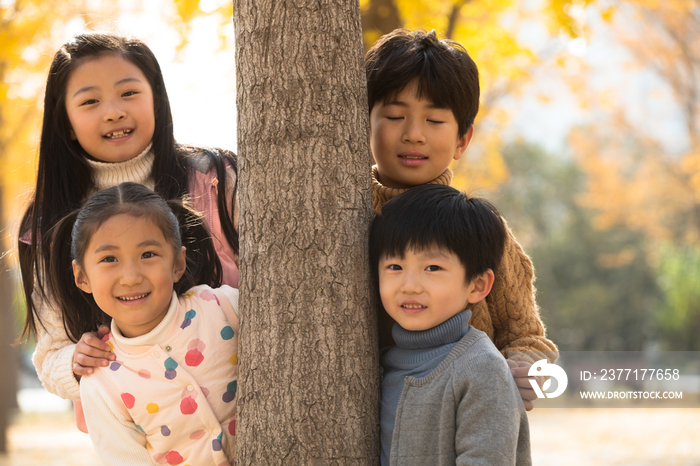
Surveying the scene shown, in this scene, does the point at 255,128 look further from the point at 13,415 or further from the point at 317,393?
the point at 13,415

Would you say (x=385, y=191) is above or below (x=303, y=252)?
above

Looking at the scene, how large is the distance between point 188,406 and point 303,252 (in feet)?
2.04

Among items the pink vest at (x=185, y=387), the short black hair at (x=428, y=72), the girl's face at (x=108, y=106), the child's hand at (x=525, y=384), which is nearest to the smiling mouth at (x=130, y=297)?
the pink vest at (x=185, y=387)

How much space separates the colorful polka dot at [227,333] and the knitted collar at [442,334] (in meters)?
0.57

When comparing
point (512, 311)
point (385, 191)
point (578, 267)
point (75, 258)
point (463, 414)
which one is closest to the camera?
point (463, 414)

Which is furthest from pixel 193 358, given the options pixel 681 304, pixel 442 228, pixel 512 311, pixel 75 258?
pixel 681 304

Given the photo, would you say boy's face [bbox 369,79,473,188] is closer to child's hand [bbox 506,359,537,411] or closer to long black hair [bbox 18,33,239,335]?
long black hair [bbox 18,33,239,335]

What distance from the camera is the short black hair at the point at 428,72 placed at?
2.32 meters

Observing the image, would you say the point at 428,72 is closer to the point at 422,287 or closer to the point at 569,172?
the point at 422,287

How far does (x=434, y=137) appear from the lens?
2311 millimetres

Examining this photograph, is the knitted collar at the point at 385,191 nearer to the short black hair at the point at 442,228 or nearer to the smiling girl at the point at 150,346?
the short black hair at the point at 442,228

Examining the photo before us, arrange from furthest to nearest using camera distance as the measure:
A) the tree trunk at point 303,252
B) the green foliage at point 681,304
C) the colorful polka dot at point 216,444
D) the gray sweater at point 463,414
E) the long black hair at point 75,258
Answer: the green foliage at point 681,304, the long black hair at point 75,258, the colorful polka dot at point 216,444, the tree trunk at point 303,252, the gray sweater at point 463,414

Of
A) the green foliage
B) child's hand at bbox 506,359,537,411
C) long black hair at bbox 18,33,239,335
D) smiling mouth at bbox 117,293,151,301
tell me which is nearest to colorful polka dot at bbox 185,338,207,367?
smiling mouth at bbox 117,293,151,301

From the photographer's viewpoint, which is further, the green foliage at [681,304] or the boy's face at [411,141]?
the green foliage at [681,304]
